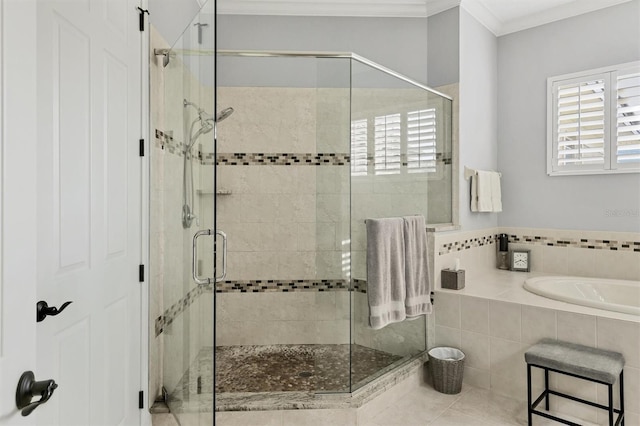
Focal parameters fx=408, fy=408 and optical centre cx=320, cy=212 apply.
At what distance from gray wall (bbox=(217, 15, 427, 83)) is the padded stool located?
7.53 feet

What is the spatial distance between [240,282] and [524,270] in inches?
97.8

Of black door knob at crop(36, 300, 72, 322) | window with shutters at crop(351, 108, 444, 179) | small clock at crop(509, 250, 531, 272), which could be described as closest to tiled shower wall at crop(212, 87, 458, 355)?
window with shutters at crop(351, 108, 444, 179)

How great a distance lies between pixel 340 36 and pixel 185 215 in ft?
7.44

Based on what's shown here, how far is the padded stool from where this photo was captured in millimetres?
2070

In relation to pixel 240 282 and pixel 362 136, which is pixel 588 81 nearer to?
pixel 362 136

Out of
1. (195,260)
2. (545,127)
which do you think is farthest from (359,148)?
(545,127)

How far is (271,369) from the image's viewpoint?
2660 millimetres

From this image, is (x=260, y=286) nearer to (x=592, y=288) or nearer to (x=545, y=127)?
(x=592, y=288)

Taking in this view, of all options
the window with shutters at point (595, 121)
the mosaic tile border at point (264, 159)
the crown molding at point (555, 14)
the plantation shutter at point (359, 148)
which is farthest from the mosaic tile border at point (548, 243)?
the crown molding at point (555, 14)

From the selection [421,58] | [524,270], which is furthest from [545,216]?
[421,58]

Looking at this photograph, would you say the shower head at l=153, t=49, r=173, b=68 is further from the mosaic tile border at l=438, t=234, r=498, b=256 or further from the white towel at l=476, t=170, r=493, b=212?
the white towel at l=476, t=170, r=493, b=212

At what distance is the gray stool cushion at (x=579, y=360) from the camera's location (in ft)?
6.80

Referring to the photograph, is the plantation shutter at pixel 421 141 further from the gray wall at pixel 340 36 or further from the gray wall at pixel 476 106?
the gray wall at pixel 340 36

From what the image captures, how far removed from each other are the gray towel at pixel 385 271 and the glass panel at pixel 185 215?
41.8 inches
